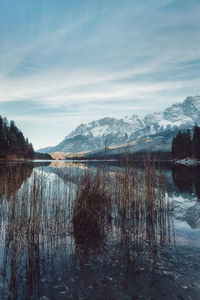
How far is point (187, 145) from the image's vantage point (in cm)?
6581

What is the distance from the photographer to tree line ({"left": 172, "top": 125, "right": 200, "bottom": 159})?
58375 millimetres

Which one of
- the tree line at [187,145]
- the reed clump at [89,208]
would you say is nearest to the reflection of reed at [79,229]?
the reed clump at [89,208]

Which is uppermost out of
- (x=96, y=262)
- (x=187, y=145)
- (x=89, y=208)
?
(x=187, y=145)

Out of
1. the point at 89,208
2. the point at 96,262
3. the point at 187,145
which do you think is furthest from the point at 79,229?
the point at 187,145

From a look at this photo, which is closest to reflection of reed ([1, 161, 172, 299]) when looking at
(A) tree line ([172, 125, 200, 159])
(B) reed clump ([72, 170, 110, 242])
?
(B) reed clump ([72, 170, 110, 242])

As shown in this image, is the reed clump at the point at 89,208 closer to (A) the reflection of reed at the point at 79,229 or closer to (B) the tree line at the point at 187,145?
(A) the reflection of reed at the point at 79,229

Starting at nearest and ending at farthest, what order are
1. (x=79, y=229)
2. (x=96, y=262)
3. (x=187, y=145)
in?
1. (x=96, y=262)
2. (x=79, y=229)
3. (x=187, y=145)

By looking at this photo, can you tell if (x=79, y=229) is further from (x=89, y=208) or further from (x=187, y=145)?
(x=187, y=145)

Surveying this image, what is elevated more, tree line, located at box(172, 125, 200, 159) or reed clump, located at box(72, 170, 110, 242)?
tree line, located at box(172, 125, 200, 159)

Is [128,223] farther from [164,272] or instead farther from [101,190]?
[164,272]

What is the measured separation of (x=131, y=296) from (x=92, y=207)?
3214mm

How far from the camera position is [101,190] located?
24.0ft

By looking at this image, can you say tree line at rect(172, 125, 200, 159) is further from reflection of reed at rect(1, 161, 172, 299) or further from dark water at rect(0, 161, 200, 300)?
dark water at rect(0, 161, 200, 300)

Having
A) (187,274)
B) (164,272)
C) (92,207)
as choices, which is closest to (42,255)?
(92,207)
